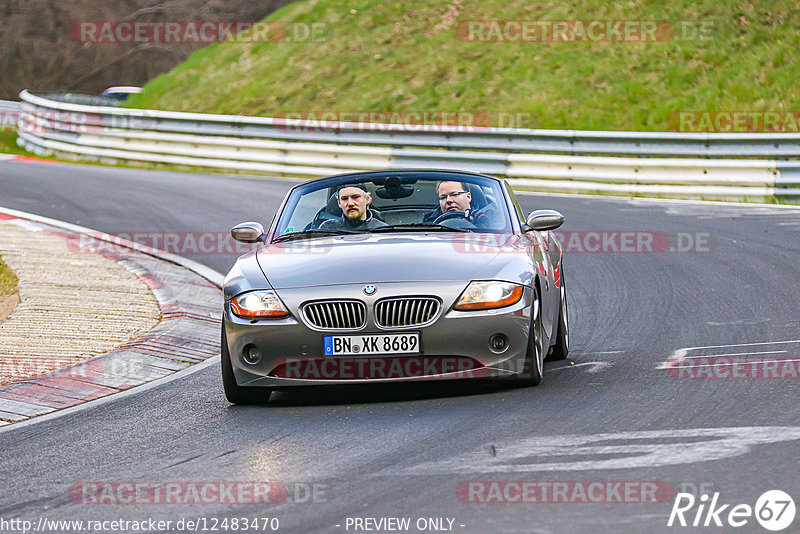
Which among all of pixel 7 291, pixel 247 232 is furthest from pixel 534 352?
pixel 7 291

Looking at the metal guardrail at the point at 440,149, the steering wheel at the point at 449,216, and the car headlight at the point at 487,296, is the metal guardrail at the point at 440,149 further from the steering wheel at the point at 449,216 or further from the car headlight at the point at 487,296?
the car headlight at the point at 487,296

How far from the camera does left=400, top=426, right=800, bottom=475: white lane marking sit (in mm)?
5562

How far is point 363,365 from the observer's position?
23.6ft

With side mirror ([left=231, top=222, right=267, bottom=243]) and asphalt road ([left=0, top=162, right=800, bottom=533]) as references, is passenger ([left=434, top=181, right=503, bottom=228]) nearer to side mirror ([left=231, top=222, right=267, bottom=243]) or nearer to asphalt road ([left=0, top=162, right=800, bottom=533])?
asphalt road ([left=0, top=162, right=800, bottom=533])

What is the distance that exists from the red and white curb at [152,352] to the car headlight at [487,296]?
2574 mm

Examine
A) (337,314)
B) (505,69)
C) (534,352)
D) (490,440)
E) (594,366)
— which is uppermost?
(505,69)

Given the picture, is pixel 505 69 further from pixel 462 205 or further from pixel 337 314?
pixel 337 314

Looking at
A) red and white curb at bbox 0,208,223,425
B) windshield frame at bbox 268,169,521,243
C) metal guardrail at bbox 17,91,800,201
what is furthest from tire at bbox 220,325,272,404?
metal guardrail at bbox 17,91,800,201

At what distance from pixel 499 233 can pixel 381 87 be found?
2377 centimetres

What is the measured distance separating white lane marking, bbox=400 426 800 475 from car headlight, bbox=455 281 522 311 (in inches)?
48.8

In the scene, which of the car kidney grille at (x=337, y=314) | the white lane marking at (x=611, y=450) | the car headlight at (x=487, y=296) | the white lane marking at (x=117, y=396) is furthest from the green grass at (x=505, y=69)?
the white lane marking at (x=611, y=450)

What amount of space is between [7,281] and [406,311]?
651cm

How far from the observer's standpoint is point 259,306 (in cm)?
742

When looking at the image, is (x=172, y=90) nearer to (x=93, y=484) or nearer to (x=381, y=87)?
(x=381, y=87)
